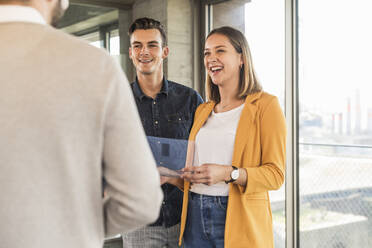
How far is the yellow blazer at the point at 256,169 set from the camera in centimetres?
160

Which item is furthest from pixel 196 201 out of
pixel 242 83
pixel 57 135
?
pixel 57 135

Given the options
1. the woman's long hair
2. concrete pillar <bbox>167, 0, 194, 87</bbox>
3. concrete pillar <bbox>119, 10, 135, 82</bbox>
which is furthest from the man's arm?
concrete pillar <bbox>119, 10, 135, 82</bbox>

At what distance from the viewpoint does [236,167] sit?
159cm

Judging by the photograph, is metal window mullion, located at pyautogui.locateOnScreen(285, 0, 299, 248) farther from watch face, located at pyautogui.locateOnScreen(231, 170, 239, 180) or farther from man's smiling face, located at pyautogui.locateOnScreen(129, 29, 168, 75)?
watch face, located at pyautogui.locateOnScreen(231, 170, 239, 180)

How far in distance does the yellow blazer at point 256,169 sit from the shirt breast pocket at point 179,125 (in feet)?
1.29

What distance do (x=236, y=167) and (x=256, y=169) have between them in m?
0.08

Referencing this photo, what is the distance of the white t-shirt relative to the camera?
1.68m

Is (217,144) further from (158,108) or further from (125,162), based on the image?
(125,162)

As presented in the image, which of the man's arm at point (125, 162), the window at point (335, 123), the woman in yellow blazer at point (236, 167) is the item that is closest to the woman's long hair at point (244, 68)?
the woman in yellow blazer at point (236, 167)

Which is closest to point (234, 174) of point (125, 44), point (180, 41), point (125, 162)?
point (125, 162)

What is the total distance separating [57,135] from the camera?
0.68 meters

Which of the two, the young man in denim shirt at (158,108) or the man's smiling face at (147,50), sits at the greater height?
the man's smiling face at (147,50)

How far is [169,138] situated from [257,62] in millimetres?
1353

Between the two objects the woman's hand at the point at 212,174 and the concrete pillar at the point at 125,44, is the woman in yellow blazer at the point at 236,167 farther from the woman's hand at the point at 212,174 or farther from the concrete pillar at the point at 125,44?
the concrete pillar at the point at 125,44
